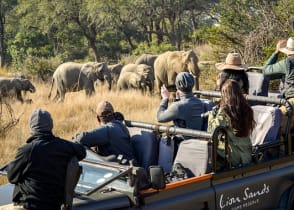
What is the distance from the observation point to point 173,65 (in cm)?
2212

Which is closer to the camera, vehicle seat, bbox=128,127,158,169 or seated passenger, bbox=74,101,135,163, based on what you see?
seated passenger, bbox=74,101,135,163

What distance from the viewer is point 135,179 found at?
544cm

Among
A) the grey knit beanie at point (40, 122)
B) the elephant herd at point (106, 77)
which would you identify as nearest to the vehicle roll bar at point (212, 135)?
the grey knit beanie at point (40, 122)

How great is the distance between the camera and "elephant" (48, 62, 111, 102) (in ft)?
74.9

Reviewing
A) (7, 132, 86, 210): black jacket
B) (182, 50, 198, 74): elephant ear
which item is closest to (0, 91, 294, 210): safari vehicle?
(7, 132, 86, 210): black jacket

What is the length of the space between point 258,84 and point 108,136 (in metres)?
2.72

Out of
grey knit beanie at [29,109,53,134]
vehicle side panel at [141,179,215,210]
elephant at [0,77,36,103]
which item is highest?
grey knit beanie at [29,109,53,134]

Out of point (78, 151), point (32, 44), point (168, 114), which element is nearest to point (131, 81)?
point (168, 114)

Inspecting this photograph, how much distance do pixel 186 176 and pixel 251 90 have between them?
254cm

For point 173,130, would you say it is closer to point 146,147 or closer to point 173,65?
point 146,147

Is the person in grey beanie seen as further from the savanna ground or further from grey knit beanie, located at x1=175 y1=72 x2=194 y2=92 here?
the savanna ground

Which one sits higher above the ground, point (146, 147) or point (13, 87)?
point (146, 147)

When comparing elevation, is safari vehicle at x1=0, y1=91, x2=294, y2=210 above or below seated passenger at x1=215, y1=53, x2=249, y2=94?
below

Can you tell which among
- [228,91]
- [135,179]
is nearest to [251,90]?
[228,91]
